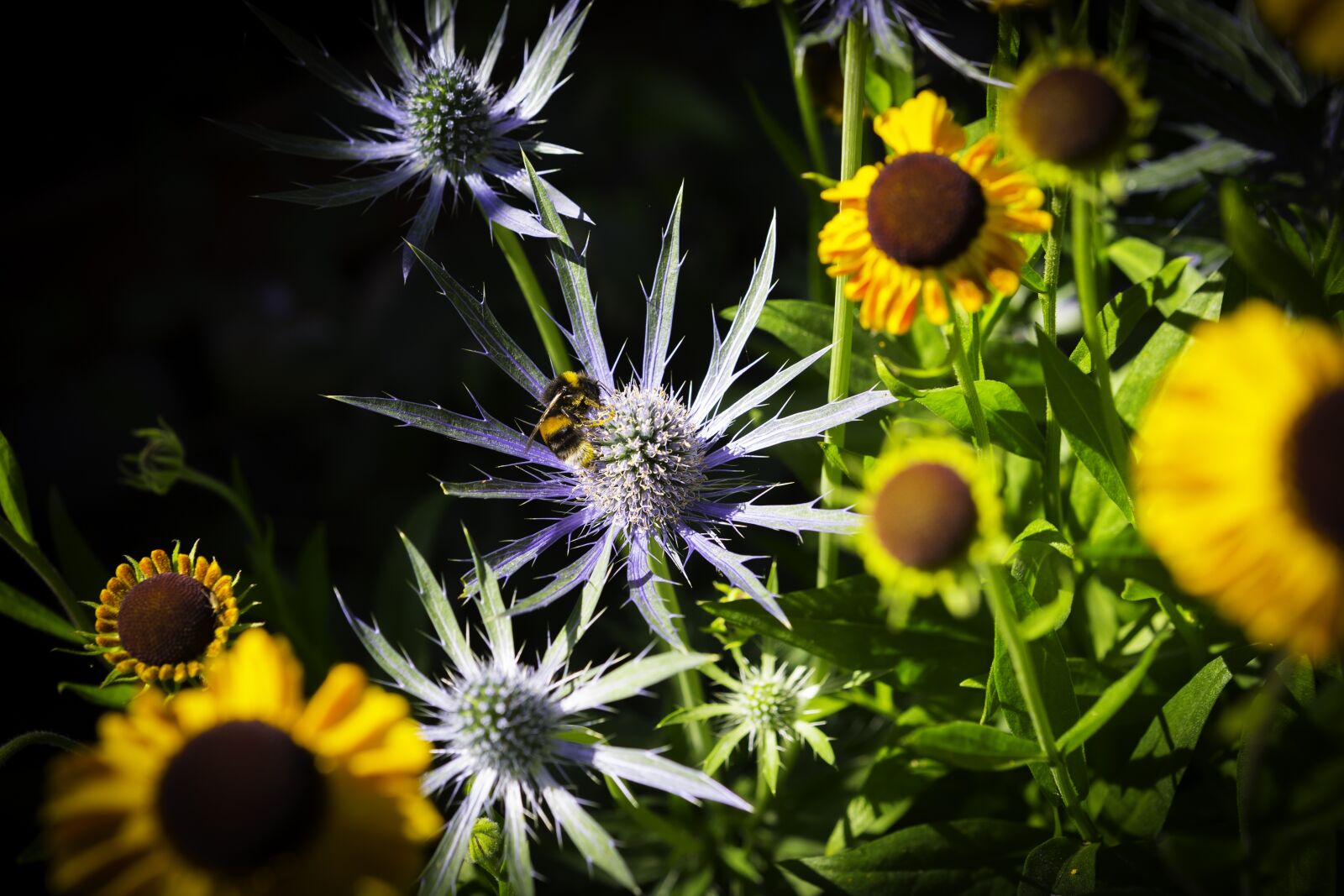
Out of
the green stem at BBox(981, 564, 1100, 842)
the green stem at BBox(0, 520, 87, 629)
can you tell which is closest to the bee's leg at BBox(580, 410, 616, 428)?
the green stem at BBox(981, 564, 1100, 842)

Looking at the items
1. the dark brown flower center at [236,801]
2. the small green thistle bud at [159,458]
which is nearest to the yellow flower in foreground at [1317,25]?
the dark brown flower center at [236,801]

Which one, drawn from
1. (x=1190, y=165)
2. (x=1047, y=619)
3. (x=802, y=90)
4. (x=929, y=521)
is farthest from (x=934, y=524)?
(x=1190, y=165)

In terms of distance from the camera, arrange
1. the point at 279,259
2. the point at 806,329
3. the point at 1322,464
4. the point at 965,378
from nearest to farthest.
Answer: the point at 1322,464 → the point at 965,378 → the point at 806,329 → the point at 279,259

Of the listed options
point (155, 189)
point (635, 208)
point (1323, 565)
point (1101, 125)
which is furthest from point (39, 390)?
point (1323, 565)

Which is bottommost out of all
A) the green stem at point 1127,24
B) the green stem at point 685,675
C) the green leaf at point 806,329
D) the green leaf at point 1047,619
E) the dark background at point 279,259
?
the green leaf at point 1047,619

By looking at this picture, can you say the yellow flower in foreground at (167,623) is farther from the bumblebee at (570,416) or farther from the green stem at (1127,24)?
the green stem at (1127,24)

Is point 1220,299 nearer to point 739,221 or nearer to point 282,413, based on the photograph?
point 739,221

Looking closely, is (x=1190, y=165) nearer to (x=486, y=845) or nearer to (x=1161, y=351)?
(x=1161, y=351)
